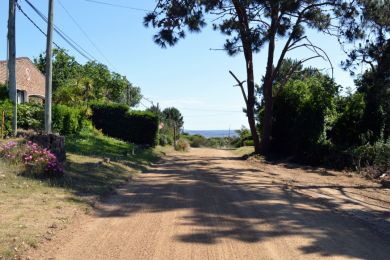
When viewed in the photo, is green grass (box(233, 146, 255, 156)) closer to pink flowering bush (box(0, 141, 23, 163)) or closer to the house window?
the house window

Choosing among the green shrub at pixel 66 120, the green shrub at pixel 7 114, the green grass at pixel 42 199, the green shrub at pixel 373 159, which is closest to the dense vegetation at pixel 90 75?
the green shrub at pixel 66 120

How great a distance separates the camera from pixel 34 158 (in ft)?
42.6

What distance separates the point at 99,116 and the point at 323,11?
19.9m

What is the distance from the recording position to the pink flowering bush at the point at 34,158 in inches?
494

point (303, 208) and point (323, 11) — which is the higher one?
point (323, 11)

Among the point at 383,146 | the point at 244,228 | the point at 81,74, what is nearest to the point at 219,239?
the point at 244,228

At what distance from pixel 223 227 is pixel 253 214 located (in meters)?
1.49

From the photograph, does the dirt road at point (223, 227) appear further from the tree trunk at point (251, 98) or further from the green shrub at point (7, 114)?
the tree trunk at point (251, 98)

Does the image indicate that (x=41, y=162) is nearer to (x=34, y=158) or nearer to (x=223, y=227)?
(x=34, y=158)

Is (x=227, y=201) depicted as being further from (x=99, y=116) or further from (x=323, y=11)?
(x=99, y=116)

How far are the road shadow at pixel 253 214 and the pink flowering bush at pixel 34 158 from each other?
1818 mm

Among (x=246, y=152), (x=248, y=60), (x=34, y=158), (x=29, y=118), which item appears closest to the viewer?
(x=34, y=158)

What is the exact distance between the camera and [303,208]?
36.0ft

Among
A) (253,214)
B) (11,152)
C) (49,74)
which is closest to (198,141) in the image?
(49,74)
